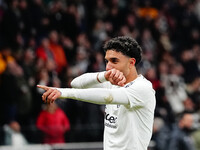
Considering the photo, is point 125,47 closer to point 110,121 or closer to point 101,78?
point 101,78

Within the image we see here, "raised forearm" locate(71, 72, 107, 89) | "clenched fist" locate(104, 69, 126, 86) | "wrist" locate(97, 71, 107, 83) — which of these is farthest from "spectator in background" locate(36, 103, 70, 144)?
"clenched fist" locate(104, 69, 126, 86)

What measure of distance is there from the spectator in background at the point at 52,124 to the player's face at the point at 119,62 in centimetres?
469

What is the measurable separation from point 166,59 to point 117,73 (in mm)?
9579

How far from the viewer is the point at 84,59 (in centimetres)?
1201

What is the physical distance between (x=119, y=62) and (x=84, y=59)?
6.99 meters

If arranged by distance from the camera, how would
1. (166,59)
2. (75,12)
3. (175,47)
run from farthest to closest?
1. (175,47)
2. (166,59)
3. (75,12)

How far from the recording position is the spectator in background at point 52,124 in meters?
9.60

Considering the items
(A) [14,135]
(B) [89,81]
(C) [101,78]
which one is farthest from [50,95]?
(A) [14,135]

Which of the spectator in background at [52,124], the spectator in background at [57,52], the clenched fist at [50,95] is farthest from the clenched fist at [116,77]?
the spectator in background at [57,52]

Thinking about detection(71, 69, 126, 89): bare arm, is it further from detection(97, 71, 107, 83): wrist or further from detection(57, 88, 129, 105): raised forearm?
detection(57, 88, 129, 105): raised forearm

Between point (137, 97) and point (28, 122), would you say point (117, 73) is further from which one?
point (28, 122)

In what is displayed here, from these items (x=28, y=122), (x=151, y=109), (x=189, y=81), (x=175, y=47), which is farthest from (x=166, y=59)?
(x=151, y=109)

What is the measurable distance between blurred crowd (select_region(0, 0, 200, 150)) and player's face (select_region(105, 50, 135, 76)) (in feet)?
15.7

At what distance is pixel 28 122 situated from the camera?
32.9 ft
